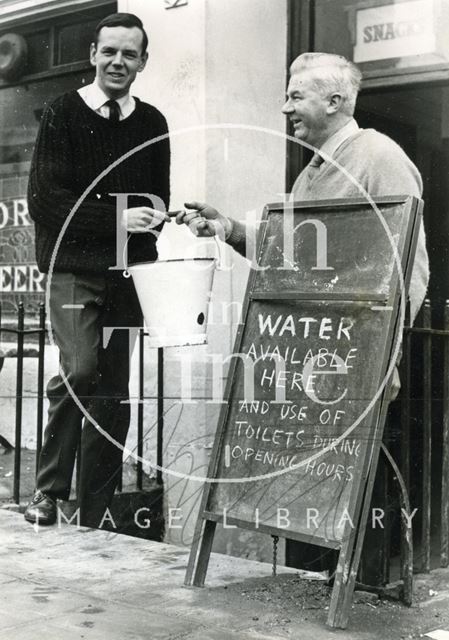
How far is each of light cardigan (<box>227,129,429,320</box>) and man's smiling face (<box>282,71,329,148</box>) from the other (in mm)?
144

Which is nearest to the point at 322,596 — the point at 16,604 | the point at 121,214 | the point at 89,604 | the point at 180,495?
the point at 89,604

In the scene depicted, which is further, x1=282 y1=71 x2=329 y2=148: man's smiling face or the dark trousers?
the dark trousers

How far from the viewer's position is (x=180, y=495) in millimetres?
5352

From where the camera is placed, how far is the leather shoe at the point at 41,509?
15.7ft

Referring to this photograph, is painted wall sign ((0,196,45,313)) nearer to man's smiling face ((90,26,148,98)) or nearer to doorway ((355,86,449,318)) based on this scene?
man's smiling face ((90,26,148,98))

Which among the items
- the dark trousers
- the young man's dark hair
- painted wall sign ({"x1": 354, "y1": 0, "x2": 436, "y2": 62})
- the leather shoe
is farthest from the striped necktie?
the leather shoe

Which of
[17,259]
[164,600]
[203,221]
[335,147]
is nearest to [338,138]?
[335,147]

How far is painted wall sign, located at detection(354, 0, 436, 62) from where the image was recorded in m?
5.01

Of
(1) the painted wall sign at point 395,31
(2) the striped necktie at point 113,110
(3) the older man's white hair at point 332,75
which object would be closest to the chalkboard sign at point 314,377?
(3) the older man's white hair at point 332,75

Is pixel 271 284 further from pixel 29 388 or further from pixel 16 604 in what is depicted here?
pixel 29 388

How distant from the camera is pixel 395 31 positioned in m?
5.12

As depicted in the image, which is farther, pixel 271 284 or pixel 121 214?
pixel 121 214

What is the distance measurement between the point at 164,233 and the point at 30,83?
7.37 feet

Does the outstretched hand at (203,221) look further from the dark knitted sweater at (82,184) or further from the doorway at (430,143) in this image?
the doorway at (430,143)
